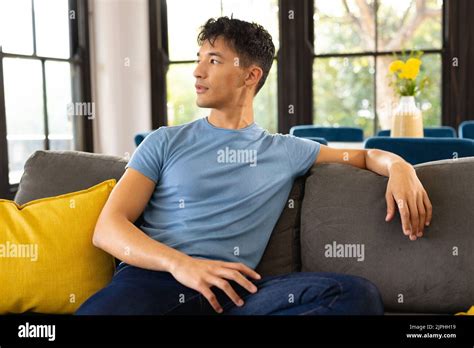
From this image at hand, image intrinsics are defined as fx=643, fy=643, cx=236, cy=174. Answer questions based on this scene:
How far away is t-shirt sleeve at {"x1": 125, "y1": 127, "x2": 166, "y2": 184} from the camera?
166cm

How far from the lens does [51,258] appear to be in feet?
5.41

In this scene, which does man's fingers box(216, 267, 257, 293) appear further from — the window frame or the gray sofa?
the window frame

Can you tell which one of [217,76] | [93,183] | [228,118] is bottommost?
[93,183]

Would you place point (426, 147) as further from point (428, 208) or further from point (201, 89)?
point (201, 89)

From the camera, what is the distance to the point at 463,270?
1.60 meters

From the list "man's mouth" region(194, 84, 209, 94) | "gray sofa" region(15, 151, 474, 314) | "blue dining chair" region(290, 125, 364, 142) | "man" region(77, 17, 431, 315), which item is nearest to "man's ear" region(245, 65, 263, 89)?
"man" region(77, 17, 431, 315)

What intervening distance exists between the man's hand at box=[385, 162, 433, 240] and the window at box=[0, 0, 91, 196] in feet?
8.61

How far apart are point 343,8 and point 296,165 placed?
3120 mm

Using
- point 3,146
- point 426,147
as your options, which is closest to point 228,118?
point 426,147

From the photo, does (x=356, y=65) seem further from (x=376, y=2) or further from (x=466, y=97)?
(x=466, y=97)

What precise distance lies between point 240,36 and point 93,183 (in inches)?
23.6

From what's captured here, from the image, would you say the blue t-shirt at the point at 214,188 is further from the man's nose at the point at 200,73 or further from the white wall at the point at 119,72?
the white wall at the point at 119,72

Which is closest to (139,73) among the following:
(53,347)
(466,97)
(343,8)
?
(343,8)

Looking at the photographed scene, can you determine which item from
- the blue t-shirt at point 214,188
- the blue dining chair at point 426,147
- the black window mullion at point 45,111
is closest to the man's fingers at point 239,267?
the blue t-shirt at point 214,188
